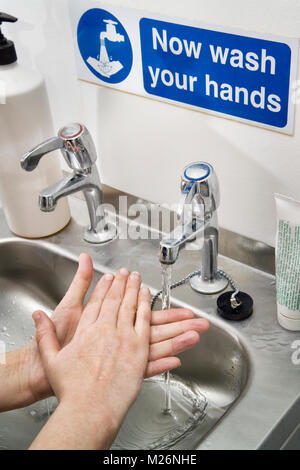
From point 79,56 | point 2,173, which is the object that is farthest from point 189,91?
point 2,173

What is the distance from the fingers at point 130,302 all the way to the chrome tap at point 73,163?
0.50 ft

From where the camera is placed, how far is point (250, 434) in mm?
669

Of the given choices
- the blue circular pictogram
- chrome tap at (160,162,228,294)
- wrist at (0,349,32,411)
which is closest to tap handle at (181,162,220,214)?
chrome tap at (160,162,228,294)

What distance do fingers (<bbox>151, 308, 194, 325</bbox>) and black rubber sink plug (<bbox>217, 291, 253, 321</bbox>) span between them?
0.06m

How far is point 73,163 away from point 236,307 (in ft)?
1.01

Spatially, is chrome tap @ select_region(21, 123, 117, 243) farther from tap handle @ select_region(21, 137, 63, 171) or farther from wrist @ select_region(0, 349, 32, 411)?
wrist @ select_region(0, 349, 32, 411)

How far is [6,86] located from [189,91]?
0.84 ft

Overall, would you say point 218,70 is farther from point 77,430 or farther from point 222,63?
point 77,430

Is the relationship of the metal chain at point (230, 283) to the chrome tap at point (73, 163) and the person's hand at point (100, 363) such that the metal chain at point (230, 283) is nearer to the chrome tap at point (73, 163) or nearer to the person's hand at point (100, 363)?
the person's hand at point (100, 363)

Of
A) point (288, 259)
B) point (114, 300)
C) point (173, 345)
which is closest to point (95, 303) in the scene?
point (114, 300)

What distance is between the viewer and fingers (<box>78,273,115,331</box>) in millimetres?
782

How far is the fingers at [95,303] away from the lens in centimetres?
78

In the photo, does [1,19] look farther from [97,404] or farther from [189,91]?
[97,404]

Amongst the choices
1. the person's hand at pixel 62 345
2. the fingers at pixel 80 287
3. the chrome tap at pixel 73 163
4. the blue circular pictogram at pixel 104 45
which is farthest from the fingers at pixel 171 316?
the blue circular pictogram at pixel 104 45
